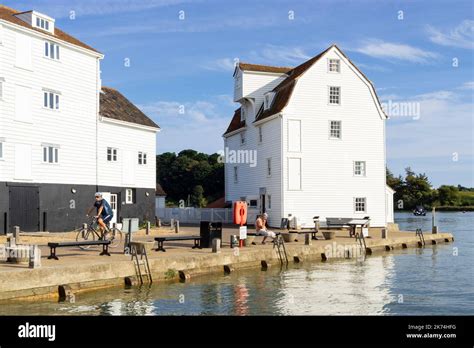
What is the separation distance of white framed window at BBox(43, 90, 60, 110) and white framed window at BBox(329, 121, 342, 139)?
63.8 ft

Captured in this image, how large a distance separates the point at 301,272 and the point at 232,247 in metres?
3.47

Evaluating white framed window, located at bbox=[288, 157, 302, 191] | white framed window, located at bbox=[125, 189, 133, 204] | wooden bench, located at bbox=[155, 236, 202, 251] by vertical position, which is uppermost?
white framed window, located at bbox=[288, 157, 302, 191]

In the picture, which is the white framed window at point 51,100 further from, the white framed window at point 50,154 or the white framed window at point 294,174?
the white framed window at point 294,174

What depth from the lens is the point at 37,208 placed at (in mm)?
35000

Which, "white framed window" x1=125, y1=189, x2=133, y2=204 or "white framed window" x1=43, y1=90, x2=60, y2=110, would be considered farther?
"white framed window" x1=125, y1=189, x2=133, y2=204

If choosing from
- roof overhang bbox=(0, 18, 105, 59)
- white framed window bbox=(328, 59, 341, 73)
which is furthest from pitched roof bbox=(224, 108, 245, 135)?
roof overhang bbox=(0, 18, 105, 59)

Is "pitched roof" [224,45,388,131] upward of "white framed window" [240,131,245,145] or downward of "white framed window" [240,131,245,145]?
upward

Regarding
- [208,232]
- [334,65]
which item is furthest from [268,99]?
[208,232]

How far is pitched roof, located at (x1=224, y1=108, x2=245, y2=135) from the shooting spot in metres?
52.5

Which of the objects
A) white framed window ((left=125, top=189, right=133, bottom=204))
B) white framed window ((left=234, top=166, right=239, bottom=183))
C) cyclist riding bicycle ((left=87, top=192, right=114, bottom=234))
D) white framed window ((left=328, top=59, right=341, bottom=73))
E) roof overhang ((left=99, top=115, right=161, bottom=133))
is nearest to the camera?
cyclist riding bicycle ((left=87, top=192, right=114, bottom=234))

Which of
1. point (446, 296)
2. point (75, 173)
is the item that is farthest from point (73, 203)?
point (446, 296)

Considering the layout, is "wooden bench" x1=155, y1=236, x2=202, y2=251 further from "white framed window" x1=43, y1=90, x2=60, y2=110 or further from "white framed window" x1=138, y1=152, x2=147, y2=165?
"white framed window" x1=138, y1=152, x2=147, y2=165

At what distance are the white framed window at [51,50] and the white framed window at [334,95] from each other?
1943cm
